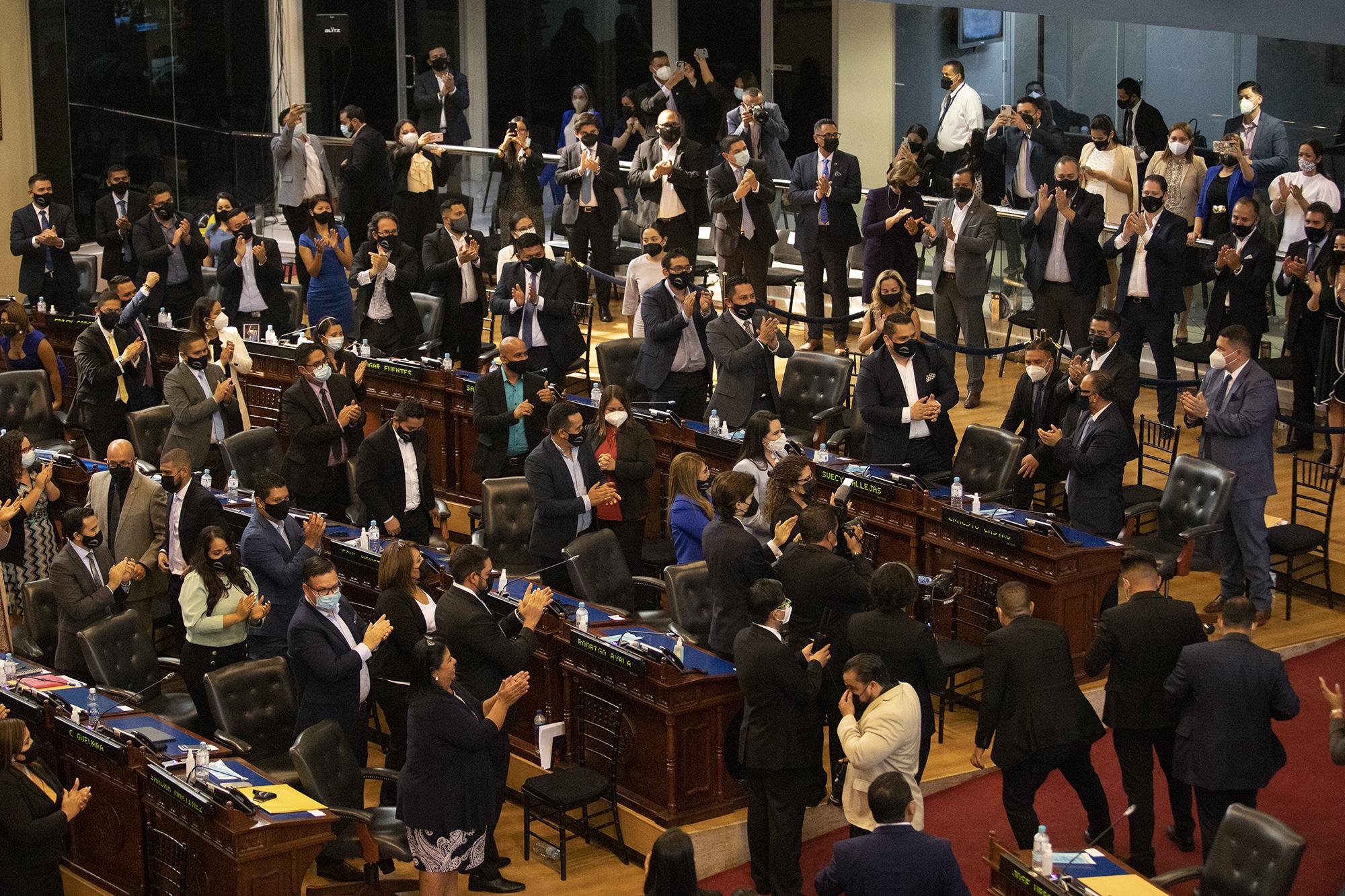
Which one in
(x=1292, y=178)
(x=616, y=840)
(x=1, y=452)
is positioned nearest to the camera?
(x=616, y=840)

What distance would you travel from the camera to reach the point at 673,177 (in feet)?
45.8

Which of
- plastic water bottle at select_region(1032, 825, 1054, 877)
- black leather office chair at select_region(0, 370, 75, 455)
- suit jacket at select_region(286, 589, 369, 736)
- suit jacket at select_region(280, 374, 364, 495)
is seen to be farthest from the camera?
black leather office chair at select_region(0, 370, 75, 455)

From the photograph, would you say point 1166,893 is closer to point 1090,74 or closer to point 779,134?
point 779,134

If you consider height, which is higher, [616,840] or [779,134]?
[779,134]

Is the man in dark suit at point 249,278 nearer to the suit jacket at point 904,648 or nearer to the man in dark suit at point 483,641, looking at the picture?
the man in dark suit at point 483,641

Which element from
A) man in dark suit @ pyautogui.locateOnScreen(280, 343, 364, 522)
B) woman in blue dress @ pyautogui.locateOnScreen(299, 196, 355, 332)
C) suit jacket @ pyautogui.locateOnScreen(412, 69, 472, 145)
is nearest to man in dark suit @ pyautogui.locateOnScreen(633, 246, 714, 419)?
man in dark suit @ pyautogui.locateOnScreen(280, 343, 364, 522)

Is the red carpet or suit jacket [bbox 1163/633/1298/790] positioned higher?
suit jacket [bbox 1163/633/1298/790]

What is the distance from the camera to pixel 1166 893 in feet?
20.3

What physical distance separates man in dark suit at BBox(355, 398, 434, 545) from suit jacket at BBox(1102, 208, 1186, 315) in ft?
16.8

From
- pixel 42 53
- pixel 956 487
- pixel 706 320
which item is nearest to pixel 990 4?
pixel 956 487

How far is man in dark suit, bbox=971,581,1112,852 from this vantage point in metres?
7.09

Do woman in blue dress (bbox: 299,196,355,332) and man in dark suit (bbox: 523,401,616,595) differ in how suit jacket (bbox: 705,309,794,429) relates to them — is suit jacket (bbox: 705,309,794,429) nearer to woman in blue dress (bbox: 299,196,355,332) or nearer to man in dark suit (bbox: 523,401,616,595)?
man in dark suit (bbox: 523,401,616,595)

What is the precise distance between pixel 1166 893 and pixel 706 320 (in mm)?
5788

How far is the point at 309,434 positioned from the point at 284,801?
3689 millimetres
